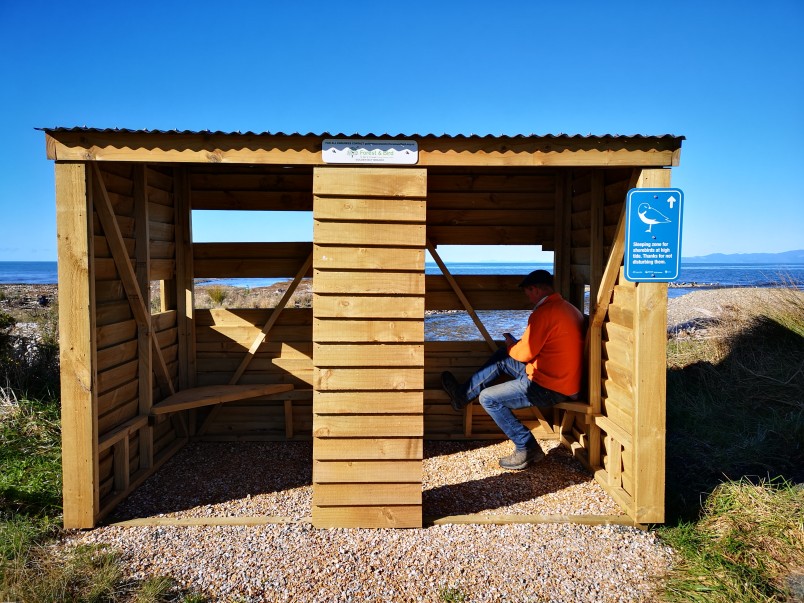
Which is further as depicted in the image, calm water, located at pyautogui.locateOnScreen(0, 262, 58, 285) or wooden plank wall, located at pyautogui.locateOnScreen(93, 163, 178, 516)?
calm water, located at pyautogui.locateOnScreen(0, 262, 58, 285)

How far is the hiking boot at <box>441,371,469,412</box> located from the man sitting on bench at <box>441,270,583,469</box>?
48cm

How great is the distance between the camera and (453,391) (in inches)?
244

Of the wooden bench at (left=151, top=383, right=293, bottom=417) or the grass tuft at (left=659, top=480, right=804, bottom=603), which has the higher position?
the wooden bench at (left=151, top=383, right=293, bottom=417)

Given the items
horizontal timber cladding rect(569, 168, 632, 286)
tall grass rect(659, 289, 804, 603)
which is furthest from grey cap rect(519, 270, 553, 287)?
tall grass rect(659, 289, 804, 603)

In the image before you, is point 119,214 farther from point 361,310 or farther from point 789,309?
point 789,309

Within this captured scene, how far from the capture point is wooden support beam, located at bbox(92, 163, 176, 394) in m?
4.46

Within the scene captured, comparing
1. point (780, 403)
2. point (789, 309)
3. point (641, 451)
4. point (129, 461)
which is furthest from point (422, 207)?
point (789, 309)

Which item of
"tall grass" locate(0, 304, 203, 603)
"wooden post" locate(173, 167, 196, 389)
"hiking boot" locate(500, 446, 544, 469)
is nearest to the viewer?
"tall grass" locate(0, 304, 203, 603)

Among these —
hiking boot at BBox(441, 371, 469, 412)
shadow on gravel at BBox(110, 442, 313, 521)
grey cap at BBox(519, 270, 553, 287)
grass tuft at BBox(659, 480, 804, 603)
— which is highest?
grey cap at BBox(519, 270, 553, 287)

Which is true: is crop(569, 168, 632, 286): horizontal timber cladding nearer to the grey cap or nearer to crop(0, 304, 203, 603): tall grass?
the grey cap

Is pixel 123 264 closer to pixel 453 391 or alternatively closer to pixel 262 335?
pixel 262 335

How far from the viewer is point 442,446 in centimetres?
642

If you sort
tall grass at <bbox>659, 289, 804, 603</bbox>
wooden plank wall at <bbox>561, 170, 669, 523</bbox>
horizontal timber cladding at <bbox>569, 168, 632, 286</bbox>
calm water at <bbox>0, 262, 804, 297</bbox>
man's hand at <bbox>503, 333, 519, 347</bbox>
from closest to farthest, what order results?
1. tall grass at <bbox>659, 289, 804, 603</bbox>
2. wooden plank wall at <bbox>561, 170, 669, 523</bbox>
3. horizontal timber cladding at <bbox>569, 168, 632, 286</bbox>
4. man's hand at <bbox>503, 333, 519, 347</bbox>
5. calm water at <bbox>0, 262, 804, 297</bbox>

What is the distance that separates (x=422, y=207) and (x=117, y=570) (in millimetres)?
3137
